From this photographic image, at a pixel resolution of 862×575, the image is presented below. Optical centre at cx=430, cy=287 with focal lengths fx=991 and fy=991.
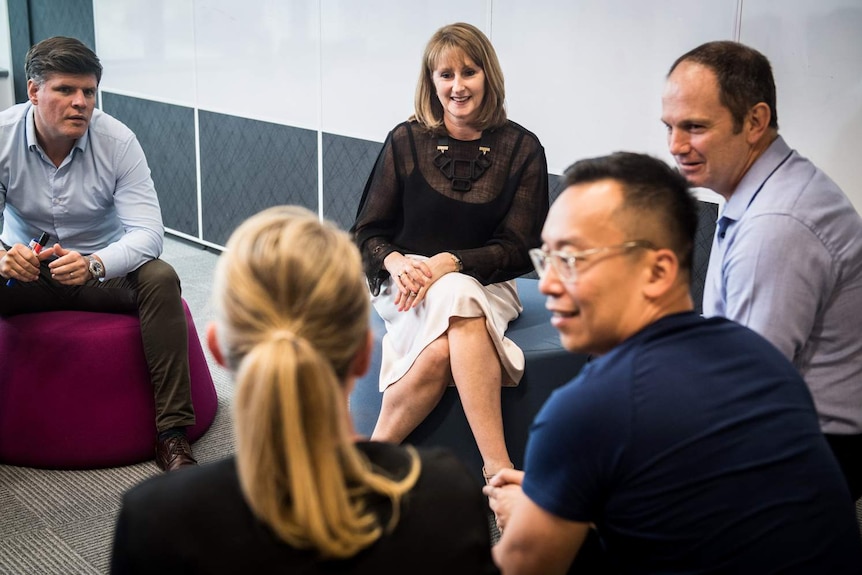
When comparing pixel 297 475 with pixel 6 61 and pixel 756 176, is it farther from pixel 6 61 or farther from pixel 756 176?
pixel 6 61

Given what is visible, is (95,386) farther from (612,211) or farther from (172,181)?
(172,181)

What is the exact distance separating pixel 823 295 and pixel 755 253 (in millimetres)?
157

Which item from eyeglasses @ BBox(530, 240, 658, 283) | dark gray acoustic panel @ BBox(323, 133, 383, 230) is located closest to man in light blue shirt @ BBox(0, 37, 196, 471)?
dark gray acoustic panel @ BBox(323, 133, 383, 230)

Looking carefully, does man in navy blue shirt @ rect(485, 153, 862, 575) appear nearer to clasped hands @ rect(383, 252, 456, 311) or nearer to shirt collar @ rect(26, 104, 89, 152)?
clasped hands @ rect(383, 252, 456, 311)

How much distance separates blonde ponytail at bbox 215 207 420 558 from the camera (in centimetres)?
101

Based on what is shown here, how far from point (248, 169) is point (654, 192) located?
3669 mm

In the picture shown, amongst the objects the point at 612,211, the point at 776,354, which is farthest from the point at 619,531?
the point at 612,211

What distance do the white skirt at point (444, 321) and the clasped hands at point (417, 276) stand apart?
2cm

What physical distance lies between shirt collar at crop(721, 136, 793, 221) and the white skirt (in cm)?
72

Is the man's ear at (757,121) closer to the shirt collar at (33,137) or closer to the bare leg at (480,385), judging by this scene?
the bare leg at (480,385)

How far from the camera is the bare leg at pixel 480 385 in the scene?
244 cm

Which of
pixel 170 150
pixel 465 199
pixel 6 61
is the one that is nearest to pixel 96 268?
pixel 465 199

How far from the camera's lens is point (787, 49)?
9.04 ft

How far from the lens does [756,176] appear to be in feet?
6.40
